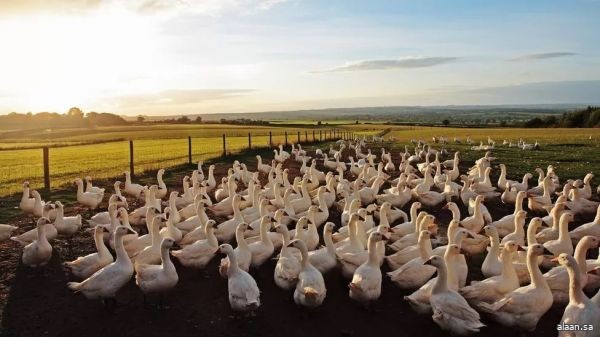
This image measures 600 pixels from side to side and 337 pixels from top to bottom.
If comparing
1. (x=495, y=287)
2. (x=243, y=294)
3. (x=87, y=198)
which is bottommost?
(x=243, y=294)

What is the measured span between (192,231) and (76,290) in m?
3.04

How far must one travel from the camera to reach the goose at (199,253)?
9.66 meters

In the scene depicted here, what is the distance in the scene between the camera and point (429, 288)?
7527mm

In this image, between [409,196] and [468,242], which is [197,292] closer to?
[468,242]

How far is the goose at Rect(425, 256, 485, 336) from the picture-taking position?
677cm

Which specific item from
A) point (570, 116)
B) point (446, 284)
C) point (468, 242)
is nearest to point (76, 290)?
point (446, 284)

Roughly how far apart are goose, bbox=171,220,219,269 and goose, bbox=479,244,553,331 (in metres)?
5.04

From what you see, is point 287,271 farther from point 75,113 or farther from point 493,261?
point 75,113

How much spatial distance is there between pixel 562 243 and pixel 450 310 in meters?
3.75

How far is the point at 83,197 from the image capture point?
15.1m

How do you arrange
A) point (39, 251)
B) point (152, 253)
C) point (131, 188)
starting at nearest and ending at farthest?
point (152, 253), point (39, 251), point (131, 188)

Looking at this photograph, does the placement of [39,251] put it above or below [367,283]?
above

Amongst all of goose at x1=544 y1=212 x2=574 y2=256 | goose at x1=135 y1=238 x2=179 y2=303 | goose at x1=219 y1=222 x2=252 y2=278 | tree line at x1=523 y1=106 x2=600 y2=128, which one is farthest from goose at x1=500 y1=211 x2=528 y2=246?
tree line at x1=523 y1=106 x2=600 y2=128

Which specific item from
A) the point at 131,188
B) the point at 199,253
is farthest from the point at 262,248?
the point at 131,188
